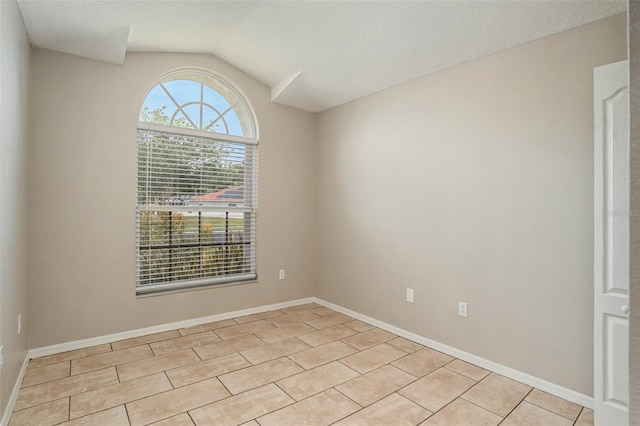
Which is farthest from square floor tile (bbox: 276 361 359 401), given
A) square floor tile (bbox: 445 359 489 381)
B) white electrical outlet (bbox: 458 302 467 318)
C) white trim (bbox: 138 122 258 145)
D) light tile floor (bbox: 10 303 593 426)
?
white trim (bbox: 138 122 258 145)

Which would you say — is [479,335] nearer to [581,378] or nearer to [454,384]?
[454,384]

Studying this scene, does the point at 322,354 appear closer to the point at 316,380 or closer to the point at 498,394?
the point at 316,380

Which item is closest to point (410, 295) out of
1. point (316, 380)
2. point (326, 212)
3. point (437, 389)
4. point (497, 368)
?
point (497, 368)

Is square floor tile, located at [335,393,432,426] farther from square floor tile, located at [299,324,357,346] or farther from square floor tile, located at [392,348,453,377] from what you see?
square floor tile, located at [299,324,357,346]

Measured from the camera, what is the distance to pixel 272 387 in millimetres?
2316

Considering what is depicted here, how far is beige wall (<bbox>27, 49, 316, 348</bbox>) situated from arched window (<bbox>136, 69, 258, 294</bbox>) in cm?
14

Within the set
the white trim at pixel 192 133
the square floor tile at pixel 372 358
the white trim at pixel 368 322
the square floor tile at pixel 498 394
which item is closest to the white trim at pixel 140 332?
the white trim at pixel 368 322

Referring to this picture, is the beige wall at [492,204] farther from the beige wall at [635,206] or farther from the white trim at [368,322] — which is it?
the beige wall at [635,206]

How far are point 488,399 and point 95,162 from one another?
3.47 m

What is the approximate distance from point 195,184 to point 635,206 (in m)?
3.49

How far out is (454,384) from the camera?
239 cm

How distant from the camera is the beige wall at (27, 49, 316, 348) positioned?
9.01ft

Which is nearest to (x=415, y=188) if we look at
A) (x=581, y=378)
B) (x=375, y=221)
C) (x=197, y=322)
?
(x=375, y=221)

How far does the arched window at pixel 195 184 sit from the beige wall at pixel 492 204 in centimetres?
126
